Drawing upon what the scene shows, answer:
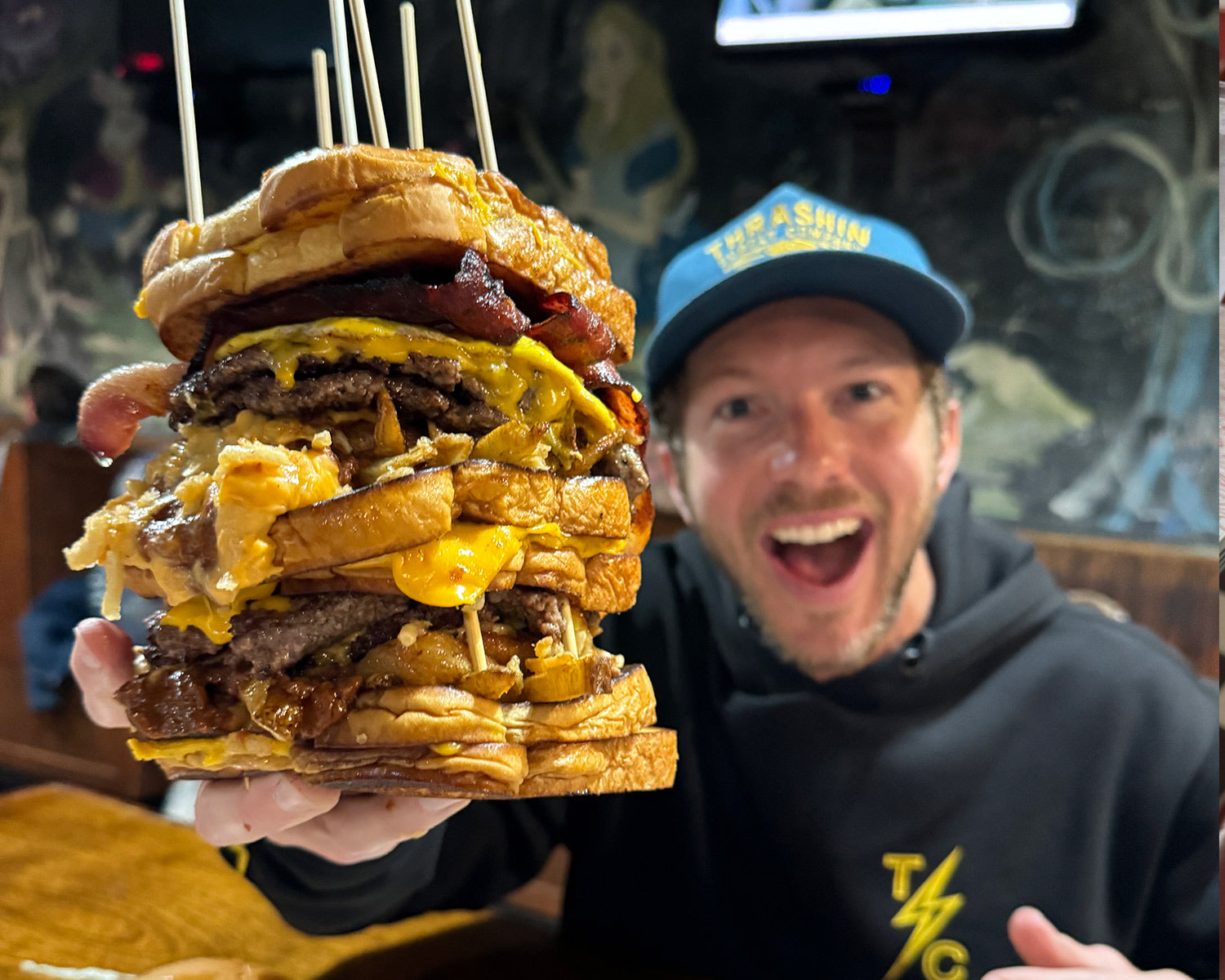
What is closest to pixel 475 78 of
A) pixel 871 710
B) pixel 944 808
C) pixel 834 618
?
pixel 834 618

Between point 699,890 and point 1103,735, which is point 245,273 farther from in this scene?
point 1103,735

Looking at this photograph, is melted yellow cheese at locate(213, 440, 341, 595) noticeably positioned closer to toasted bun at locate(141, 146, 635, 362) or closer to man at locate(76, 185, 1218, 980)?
toasted bun at locate(141, 146, 635, 362)

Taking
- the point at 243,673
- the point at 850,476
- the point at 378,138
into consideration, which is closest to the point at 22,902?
the point at 243,673

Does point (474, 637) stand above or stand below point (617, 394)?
below

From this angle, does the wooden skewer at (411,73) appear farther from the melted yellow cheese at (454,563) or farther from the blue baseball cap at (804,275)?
the blue baseball cap at (804,275)

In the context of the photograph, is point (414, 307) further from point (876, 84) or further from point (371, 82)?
point (876, 84)

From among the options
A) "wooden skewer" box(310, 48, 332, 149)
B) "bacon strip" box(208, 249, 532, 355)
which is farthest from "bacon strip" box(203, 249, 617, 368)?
"wooden skewer" box(310, 48, 332, 149)

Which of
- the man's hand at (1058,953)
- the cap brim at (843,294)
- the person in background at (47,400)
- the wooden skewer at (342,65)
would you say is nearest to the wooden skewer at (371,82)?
the wooden skewer at (342,65)
